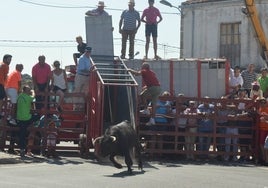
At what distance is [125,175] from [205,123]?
5157 millimetres

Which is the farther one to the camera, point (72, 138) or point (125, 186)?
point (72, 138)

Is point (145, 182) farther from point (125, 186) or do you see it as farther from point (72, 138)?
point (72, 138)

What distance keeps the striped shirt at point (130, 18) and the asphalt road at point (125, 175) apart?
524 centimetres

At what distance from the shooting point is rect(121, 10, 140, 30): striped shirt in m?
21.2

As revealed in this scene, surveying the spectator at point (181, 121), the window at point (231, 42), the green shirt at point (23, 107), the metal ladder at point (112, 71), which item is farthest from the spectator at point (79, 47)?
the window at point (231, 42)

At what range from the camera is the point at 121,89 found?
19.2 metres

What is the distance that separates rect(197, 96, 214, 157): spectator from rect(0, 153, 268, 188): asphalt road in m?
1.00

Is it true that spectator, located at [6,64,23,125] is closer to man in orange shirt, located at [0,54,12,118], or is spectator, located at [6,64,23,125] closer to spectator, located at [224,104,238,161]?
man in orange shirt, located at [0,54,12,118]

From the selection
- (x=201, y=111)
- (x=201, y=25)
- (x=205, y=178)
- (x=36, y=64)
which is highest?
(x=201, y=25)

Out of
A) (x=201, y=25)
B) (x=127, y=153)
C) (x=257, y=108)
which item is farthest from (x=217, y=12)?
(x=127, y=153)

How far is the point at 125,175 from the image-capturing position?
47.4 feet

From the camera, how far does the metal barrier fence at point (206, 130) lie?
18656 millimetres

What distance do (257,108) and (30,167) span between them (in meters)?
6.89

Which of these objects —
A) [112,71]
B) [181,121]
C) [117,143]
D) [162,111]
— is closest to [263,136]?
[181,121]
